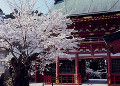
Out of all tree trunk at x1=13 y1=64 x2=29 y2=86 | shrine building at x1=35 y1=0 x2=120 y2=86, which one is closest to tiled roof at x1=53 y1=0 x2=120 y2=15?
shrine building at x1=35 y1=0 x2=120 y2=86

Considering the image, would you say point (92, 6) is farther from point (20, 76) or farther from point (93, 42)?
point (20, 76)

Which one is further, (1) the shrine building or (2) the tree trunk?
(1) the shrine building

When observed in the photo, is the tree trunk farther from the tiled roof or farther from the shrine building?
the tiled roof

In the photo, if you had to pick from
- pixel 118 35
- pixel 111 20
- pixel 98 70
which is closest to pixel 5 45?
pixel 118 35

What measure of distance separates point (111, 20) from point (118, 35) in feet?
35.7

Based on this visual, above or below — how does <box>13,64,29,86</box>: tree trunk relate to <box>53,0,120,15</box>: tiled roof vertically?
below

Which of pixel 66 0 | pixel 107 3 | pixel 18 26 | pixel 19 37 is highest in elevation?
pixel 66 0

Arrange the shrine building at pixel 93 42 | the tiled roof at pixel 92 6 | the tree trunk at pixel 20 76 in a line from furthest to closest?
the tiled roof at pixel 92 6
the shrine building at pixel 93 42
the tree trunk at pixel 20 76

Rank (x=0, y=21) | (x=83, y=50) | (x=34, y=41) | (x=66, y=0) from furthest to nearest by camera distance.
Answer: (x=66, y=0) < (x=83, y=50) < (x=0, y=21) < (x=34, y=41)

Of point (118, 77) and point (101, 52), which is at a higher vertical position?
point (101, 52)

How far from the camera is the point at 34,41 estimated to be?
9.14 m

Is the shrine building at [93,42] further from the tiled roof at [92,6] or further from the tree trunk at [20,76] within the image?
the tree trunk at [20,76]

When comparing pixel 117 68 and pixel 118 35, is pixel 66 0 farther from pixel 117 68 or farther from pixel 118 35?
pixel 118 35

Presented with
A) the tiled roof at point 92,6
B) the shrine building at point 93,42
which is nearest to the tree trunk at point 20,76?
the shrine building at point 93,42
